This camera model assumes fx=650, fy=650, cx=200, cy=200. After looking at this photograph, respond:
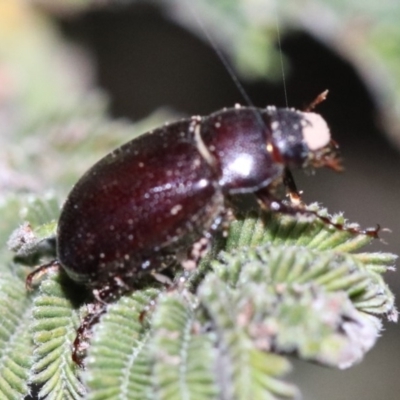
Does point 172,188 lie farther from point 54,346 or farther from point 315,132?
point 54,346

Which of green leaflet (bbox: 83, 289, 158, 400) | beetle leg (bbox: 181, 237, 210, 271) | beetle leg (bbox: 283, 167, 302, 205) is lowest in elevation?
green leaflet (bbox: 83, 289, 158, 400)

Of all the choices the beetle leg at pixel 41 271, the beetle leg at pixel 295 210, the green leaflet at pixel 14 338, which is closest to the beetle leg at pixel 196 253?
the beetle leg at pixel 295 210

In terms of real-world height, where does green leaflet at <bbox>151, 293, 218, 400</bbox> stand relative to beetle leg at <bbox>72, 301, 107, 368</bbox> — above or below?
above

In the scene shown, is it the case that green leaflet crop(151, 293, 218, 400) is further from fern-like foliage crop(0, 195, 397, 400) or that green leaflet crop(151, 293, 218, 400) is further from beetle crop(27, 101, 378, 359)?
beetle crop(27, 101, 378, 359)

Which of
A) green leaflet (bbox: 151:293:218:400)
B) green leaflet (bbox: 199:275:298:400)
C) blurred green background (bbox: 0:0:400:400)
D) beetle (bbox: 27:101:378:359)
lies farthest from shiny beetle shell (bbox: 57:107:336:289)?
blurred green background (bbox: 0:0:400:400)

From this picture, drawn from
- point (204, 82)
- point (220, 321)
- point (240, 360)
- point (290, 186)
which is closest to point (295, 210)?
point (290, 186)

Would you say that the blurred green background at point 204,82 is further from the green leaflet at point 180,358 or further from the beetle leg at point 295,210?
the green leaflet at point 180,358
